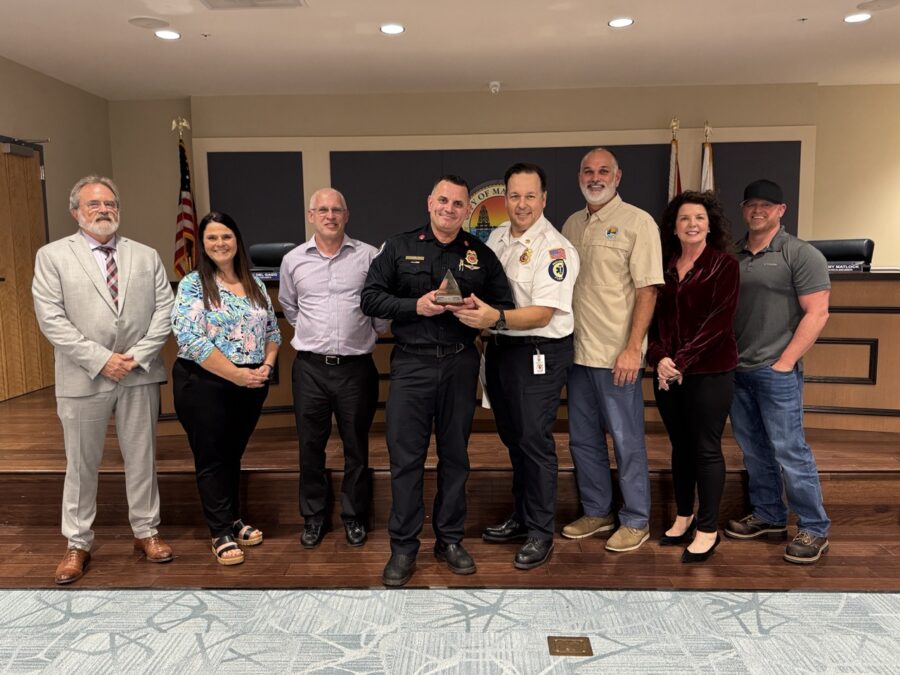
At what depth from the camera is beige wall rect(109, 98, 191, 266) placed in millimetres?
7223

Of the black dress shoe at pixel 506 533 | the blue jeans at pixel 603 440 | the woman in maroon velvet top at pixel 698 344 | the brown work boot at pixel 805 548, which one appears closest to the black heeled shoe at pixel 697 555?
the woman in maroon velvet top at pixel 698 344

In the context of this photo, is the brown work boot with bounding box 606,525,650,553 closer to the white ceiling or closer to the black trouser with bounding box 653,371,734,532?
the black trouser with bounding box 653,371,734,532

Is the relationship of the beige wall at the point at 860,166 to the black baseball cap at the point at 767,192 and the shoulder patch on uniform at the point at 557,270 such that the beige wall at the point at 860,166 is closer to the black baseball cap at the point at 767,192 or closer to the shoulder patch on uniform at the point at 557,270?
the black baseball cap at the point at 767,192

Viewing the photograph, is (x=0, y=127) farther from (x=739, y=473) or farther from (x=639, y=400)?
(x=739, y=473)

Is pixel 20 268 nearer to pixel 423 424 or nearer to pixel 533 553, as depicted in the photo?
pixel 423 424

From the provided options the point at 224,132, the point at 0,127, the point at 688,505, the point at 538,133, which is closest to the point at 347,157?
the point at 224,132

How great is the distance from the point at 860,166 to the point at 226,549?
23.9ft

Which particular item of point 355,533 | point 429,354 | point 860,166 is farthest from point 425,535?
point 860,166

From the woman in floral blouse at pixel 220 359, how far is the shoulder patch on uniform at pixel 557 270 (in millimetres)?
1253

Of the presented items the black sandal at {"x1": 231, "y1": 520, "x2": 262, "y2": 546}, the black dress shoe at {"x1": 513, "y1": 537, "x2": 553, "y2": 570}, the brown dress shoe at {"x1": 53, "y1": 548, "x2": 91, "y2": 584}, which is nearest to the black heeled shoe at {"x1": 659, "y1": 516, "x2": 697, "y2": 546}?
the black dress shoe at {"x1": 513, "y1": 537, "x2": 553, "y2": 570}

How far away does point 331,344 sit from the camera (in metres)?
2.90

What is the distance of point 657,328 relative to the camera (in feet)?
9.53

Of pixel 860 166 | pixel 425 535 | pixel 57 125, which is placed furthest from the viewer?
pixel 860 166

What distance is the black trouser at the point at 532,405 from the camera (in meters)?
2.79
